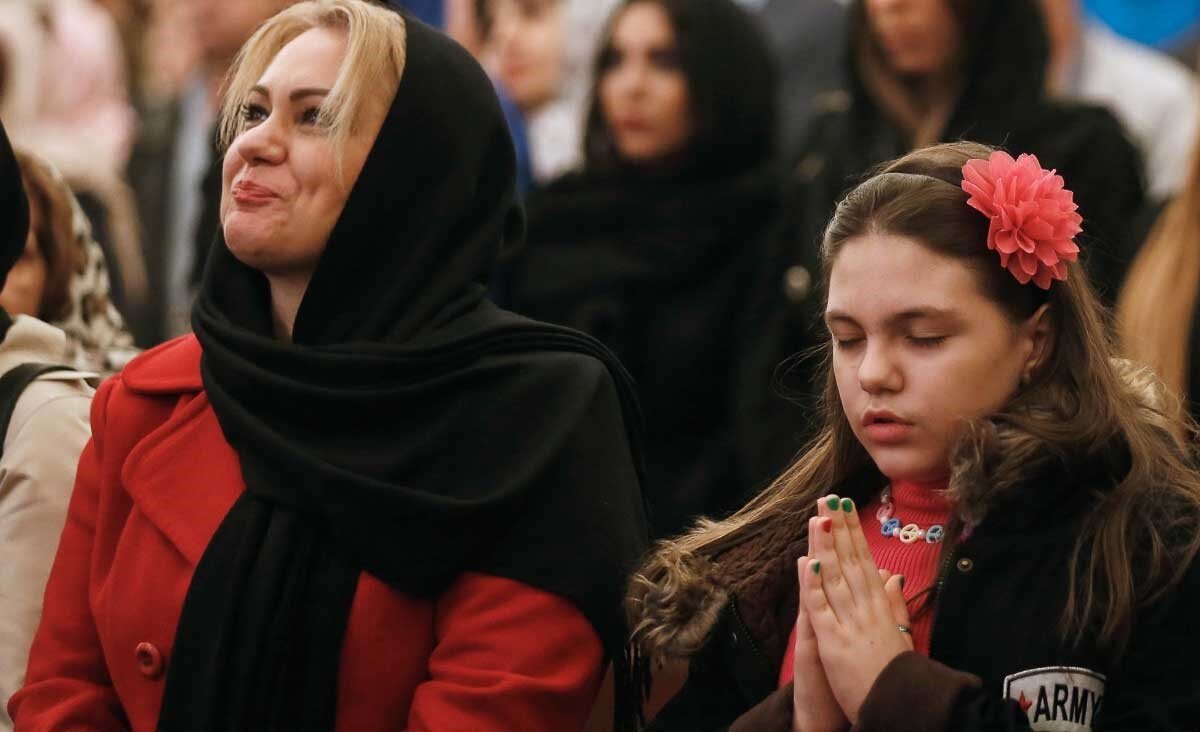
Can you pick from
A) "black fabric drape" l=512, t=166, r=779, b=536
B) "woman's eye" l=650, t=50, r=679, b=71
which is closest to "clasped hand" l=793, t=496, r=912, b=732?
"black fabric drape" l=512, t=166, r=779, b=536

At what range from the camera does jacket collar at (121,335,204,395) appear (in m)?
3.59

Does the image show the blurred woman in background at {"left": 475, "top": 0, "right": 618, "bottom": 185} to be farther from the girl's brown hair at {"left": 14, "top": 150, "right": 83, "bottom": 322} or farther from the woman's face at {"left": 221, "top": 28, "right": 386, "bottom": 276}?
the woman's face at {"left": 221, "top": 28, "right": 386, "bottom": 276}

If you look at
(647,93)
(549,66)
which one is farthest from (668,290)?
(549,66)

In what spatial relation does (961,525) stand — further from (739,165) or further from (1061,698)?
(739,165)

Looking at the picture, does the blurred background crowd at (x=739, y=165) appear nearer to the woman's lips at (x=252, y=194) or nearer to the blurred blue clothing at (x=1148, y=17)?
→ the blurred blue clothing at (x=1148, y=17)

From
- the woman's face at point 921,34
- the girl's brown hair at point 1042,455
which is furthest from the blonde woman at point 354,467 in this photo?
the woman's face at point 921,34

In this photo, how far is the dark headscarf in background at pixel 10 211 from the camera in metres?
3.91

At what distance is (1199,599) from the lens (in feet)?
9.15

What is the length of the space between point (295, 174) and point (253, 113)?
0.66 feet

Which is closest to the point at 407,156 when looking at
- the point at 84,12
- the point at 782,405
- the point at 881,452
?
the point at 881,452

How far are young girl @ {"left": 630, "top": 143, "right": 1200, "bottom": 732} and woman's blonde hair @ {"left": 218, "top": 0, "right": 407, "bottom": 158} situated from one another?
0.86 m

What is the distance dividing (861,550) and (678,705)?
0.48 metres

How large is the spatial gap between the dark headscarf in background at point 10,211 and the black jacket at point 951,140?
2.00 meters

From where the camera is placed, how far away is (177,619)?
338 centimetres
